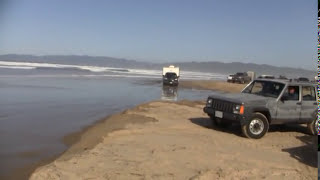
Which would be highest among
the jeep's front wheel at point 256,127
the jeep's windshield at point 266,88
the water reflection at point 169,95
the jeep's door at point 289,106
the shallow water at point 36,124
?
the jeep's windshield at point 266,88

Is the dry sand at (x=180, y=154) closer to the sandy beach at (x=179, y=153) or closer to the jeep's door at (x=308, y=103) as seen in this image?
the sandy beach at (x=179, y=153)

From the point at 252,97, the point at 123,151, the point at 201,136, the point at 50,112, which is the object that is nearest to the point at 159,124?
the point at 201,136

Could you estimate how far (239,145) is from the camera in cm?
921

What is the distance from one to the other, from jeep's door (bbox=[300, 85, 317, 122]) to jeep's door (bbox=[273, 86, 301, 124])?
18 cm

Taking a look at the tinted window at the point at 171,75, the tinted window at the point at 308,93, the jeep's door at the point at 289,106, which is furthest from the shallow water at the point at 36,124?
the tinted window at the point at 171,75

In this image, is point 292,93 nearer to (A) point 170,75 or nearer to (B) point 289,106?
(B) point 289,106

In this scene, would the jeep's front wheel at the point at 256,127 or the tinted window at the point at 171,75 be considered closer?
the jeep's front wheel at the point at 256,127

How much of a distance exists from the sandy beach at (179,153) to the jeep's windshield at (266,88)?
1364mm

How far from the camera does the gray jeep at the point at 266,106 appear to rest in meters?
10.1

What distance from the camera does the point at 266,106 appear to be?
10.3 m

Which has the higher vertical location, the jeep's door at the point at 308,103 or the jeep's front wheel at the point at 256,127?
the jeep's door at the point at 308,103

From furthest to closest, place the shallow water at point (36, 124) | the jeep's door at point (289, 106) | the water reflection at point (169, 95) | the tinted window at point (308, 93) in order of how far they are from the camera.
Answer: the water reflection at point (169, 95) < the tinted window at point (308, 93) < the jeep's door at point (289, 106) < the shallow water at point (36, 124)

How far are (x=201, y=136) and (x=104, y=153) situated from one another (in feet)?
11.3

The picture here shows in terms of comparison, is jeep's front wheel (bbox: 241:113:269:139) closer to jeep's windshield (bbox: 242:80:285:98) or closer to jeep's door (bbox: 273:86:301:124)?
jeep's door (bbox: 273:86:301:124)
